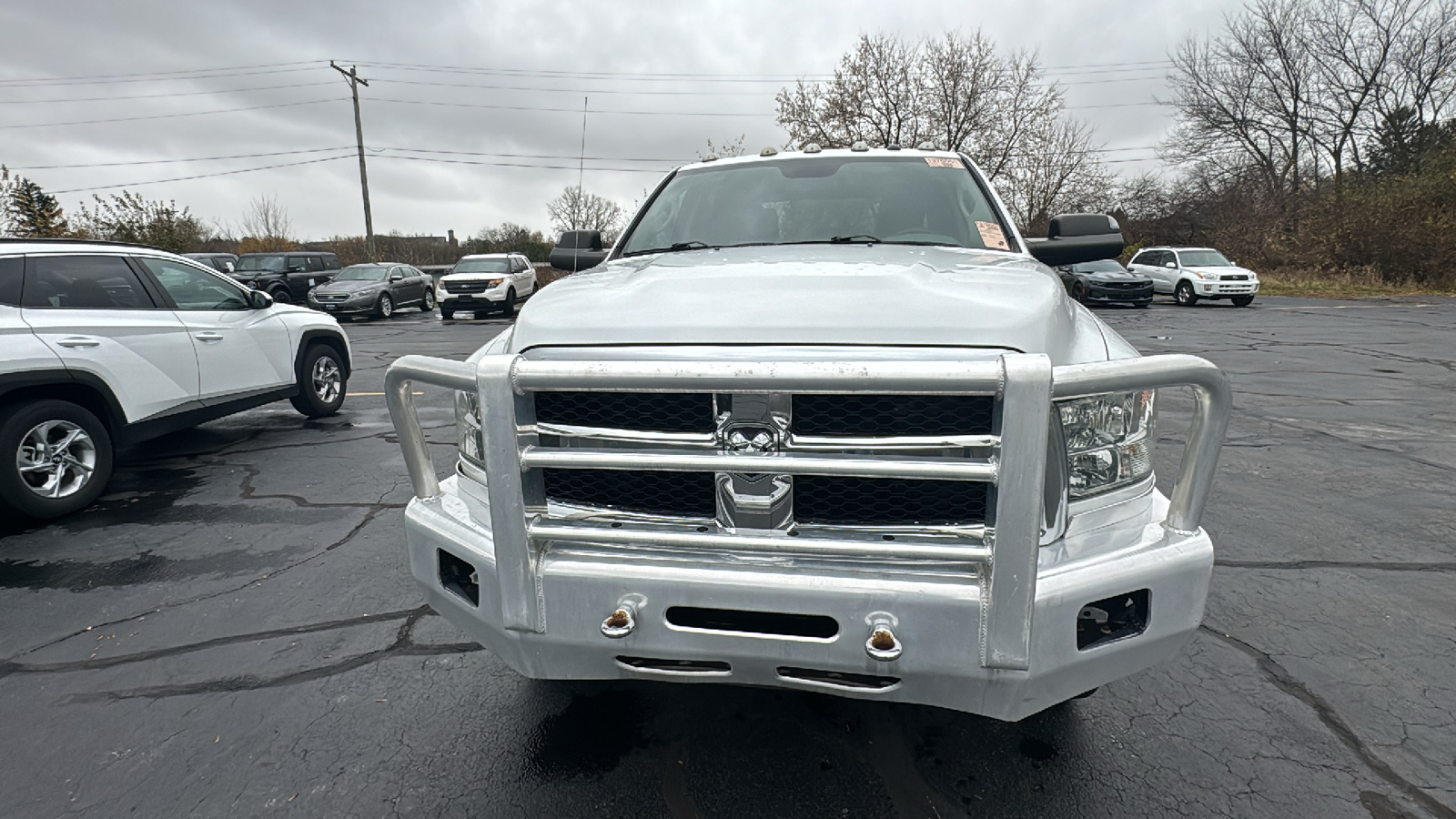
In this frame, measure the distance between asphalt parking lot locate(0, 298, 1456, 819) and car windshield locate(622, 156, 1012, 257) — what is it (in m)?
1.82

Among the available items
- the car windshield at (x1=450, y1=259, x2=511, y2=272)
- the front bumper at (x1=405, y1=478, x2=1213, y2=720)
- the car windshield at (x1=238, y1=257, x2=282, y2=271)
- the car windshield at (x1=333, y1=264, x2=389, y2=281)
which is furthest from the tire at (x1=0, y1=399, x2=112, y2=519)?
the car windshield at (x1=238, y1=257, x2=282, y2=271)

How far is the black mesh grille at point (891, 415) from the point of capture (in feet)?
5.31

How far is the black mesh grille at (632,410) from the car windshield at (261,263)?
A: 27.3 m

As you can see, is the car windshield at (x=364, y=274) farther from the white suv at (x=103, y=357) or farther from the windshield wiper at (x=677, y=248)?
the windshield wiper at (x=677, y=248)

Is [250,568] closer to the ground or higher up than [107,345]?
closer to the ground

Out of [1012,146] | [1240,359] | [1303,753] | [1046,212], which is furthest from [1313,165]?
[1303,753]

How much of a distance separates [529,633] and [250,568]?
110 inches

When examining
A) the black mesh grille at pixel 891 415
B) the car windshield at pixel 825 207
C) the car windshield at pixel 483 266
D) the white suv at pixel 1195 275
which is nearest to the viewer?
the black mesh grille at pixel 891 415

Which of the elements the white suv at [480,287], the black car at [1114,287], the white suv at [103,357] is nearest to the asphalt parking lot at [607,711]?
the white suv at [103,357]

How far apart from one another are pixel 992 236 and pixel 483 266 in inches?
813

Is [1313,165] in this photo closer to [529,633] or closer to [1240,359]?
[1240,359]

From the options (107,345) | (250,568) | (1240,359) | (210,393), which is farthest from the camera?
(1240,359)

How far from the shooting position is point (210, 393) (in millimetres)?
5891

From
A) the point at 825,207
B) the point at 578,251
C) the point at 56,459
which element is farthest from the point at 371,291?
Result: the point at 825,207
